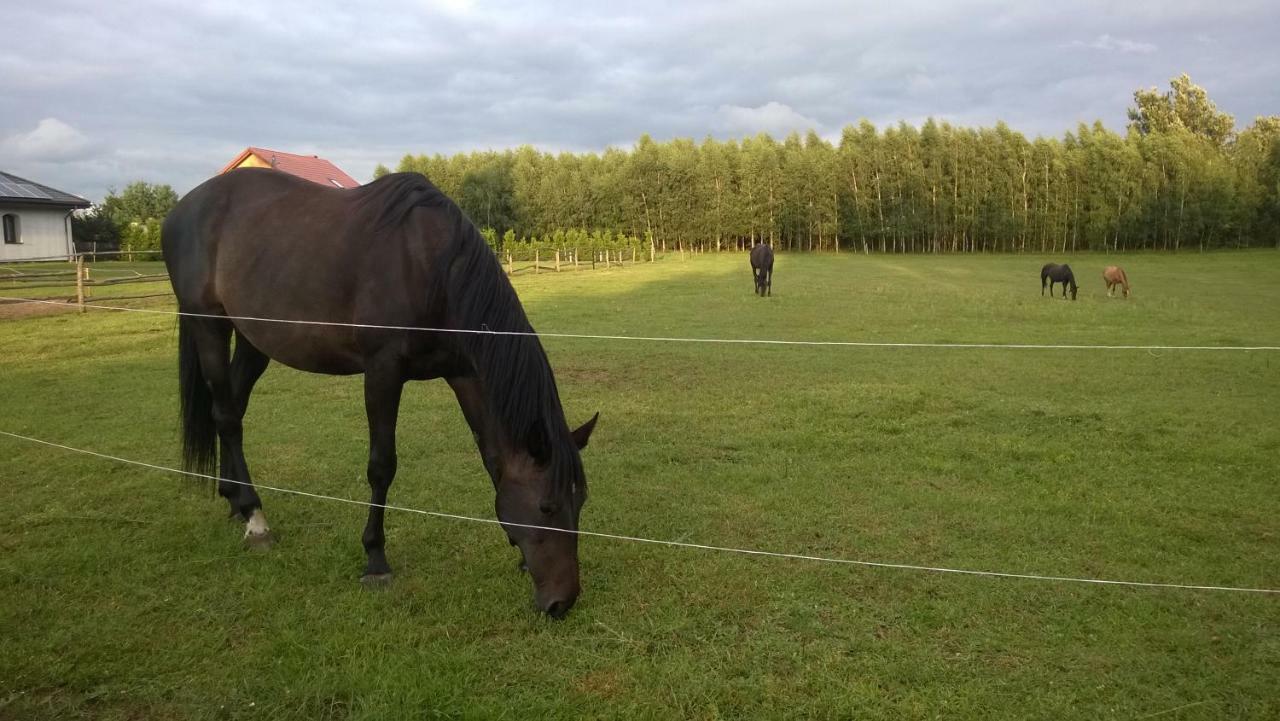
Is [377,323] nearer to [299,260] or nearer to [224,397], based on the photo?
[299,260]

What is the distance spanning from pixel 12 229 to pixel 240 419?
31.3 metres

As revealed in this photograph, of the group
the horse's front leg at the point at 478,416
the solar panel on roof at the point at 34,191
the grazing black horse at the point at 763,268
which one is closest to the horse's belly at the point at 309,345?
the horse's front leg at the point at 478,416

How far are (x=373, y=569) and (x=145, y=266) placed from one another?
121ft

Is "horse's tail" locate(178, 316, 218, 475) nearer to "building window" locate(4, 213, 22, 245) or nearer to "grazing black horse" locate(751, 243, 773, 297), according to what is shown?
"grazing black horse" locate(751, 243, 773, 297)

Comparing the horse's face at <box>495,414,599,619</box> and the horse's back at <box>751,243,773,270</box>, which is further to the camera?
the horse's back at <box>751,243,773,270</box>

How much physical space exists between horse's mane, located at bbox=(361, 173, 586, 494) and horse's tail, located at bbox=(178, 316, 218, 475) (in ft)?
6.01

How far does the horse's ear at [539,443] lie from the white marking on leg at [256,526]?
204 cm

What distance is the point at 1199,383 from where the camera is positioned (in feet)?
30.0

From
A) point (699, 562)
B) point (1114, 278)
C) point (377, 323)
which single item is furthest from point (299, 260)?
point (1114, 278)

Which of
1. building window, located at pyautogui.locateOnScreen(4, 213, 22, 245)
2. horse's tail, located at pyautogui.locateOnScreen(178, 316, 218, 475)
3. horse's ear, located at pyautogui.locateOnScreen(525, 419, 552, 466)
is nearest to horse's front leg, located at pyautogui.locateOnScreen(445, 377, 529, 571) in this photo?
horse's ear, located at pyautogui.locateOnScreen(525, 419, 552, 466)

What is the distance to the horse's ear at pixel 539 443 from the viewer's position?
3.40m

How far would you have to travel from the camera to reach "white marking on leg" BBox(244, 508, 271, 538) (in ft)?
14.2

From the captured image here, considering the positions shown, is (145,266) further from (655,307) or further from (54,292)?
(655,307)

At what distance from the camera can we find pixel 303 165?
43219mm
